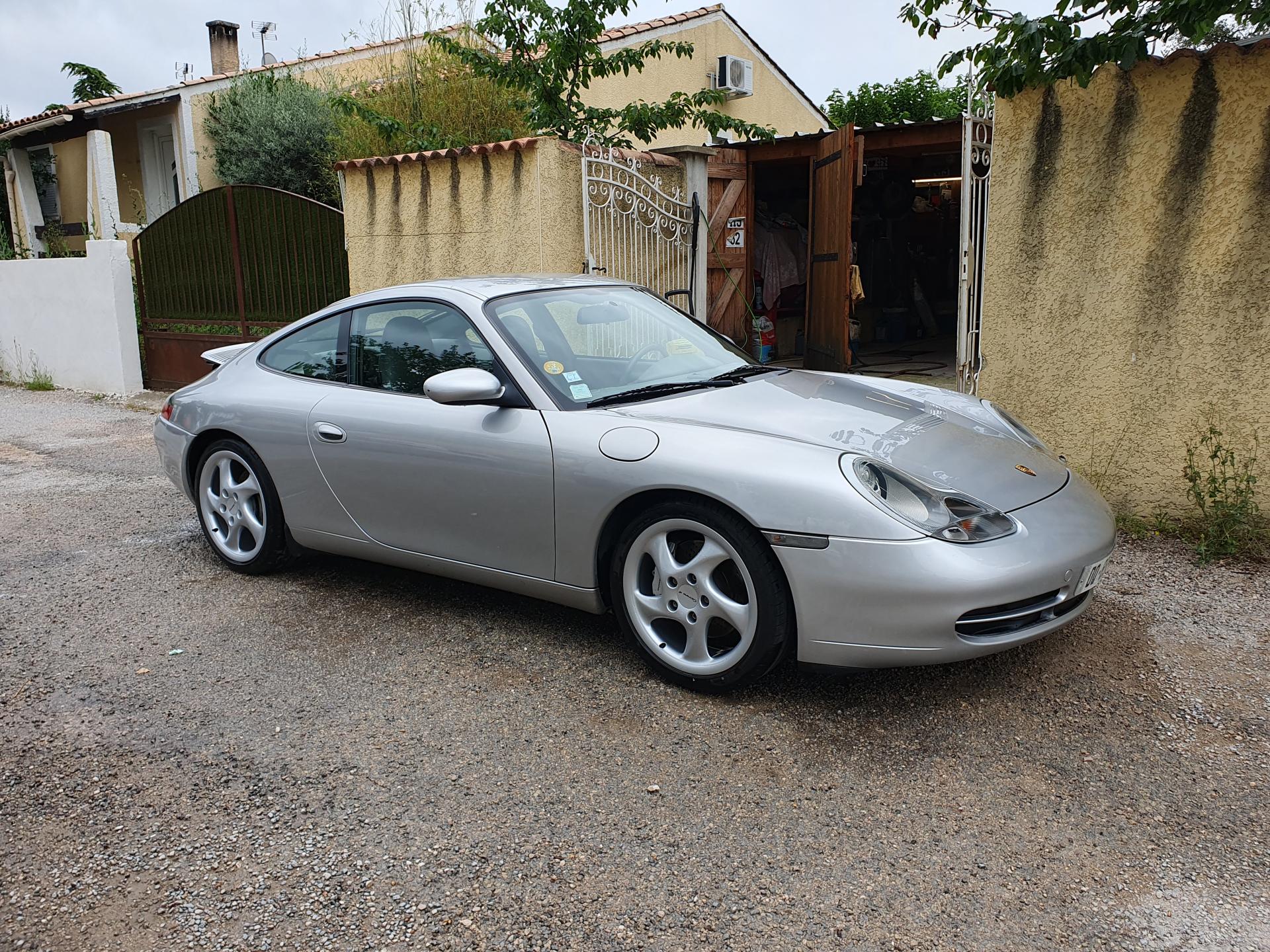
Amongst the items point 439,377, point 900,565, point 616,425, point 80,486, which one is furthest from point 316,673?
point 80,486

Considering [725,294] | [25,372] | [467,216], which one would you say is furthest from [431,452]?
[25,372]

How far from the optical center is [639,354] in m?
4.25

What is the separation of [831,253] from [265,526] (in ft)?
20.1

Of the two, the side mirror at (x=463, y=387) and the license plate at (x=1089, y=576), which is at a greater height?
the side mirror at (x=463, y=387)

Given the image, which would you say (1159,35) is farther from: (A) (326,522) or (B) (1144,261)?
(A) (326,522)

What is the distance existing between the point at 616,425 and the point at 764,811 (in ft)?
4.69

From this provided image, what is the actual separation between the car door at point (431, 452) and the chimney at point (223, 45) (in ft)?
65.5

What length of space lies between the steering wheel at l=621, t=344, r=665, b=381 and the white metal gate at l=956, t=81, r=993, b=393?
90.5 inches

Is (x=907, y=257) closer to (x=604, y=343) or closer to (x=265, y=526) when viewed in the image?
(x=604, y=343)

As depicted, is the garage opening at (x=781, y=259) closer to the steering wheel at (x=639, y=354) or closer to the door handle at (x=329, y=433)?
the steering wheel at (x=639, y=354)

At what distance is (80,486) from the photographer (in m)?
7.04

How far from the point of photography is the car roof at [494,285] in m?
4.28

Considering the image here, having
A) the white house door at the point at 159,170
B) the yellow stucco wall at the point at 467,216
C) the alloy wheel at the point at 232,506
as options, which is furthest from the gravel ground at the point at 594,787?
the white house door at the point at 159,170

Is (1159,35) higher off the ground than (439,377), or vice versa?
(1159,35)
